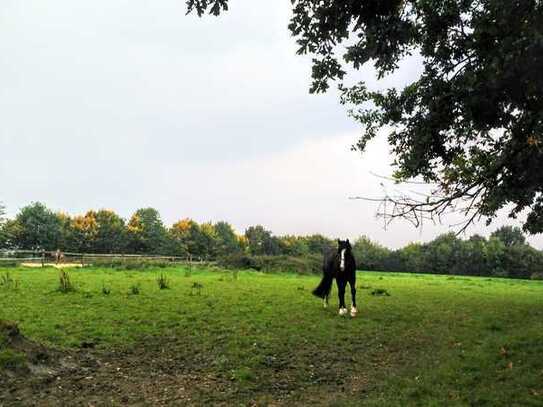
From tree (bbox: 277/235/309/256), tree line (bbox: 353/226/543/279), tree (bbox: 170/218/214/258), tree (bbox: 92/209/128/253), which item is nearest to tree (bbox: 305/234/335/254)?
tree (bbox: 277/235/309/256)

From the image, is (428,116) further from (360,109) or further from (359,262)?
(359,262)

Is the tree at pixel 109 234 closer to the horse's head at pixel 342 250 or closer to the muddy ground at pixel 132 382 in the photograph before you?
the horse's head at pixel 342 250

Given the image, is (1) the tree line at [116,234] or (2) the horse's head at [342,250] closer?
(2) the horse's head at [342,250]

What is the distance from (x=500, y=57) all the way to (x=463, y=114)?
1297 mm

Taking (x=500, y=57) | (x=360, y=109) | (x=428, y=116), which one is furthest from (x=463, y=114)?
(x=360, y=109)

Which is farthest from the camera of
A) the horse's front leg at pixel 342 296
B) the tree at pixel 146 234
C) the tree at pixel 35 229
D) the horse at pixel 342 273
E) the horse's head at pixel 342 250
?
the tree at pixel 146 234

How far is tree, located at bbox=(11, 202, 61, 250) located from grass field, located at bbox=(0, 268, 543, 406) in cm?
7692

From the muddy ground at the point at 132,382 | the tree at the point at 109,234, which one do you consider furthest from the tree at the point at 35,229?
the muddy ground at the point at 132,382

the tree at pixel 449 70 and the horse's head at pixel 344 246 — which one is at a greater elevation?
the tree at pixel 449 70

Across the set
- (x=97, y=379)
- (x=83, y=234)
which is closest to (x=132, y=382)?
(x=97, y=379)

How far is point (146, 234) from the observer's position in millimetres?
104625

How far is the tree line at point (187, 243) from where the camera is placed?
3152 inches

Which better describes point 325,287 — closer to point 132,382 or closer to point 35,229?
point 132,382

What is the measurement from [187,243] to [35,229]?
104 feet
